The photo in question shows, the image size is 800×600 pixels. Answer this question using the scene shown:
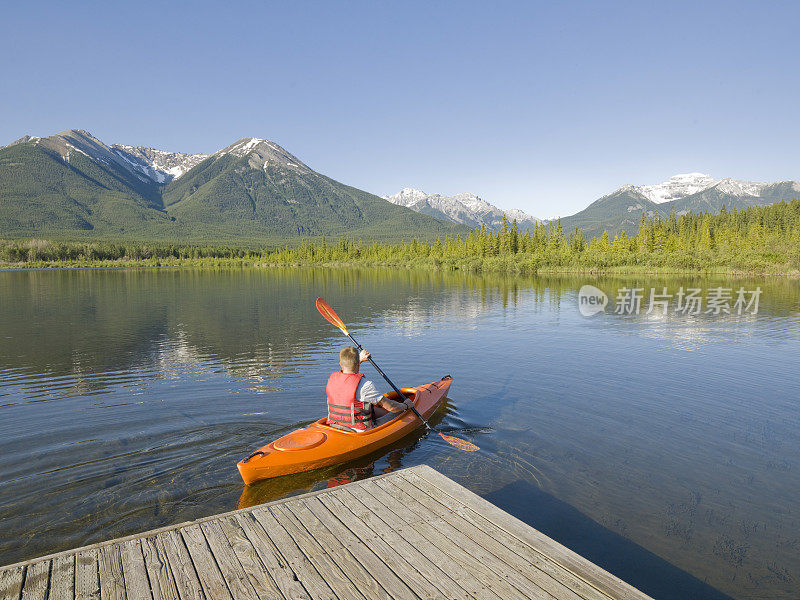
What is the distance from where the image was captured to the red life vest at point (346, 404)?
8680 millimetres

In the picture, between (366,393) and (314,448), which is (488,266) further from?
(314,448)

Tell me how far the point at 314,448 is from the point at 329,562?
151 inches

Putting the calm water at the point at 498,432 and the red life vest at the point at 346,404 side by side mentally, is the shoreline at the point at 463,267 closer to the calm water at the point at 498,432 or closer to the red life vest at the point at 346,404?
the calm water at the point at 498,432

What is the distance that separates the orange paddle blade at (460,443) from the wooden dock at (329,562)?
4.08 metres

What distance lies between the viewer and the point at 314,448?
27.7 ft

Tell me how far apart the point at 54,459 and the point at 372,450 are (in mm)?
5997

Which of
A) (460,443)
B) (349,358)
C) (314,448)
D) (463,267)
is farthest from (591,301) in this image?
(463,267)

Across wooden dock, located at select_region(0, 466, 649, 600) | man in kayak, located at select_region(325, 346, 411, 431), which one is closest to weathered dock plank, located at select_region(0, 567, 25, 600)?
wooden dock, located at select_region(0, 466, 649, 600)

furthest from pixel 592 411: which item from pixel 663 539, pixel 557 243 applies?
pixel 557 243

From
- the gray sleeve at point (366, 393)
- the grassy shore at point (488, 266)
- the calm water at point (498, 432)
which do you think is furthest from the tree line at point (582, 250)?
the gray sleeve at point (366, 393)

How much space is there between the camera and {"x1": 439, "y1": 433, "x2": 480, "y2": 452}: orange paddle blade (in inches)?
386

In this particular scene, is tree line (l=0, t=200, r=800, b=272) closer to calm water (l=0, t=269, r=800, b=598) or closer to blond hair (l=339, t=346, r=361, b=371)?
calm water (l=0, t=269, r=800, b=598)

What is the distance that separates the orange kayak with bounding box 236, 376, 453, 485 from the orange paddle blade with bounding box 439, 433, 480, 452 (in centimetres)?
90

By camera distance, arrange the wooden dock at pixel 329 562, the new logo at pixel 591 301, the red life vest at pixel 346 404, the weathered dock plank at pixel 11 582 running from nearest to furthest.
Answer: the weathered dock plank at pixel 11 582, the wooden dock at pixel 329 562, the red life vest at pixel 346 404, the new logo at pixel 591 301
